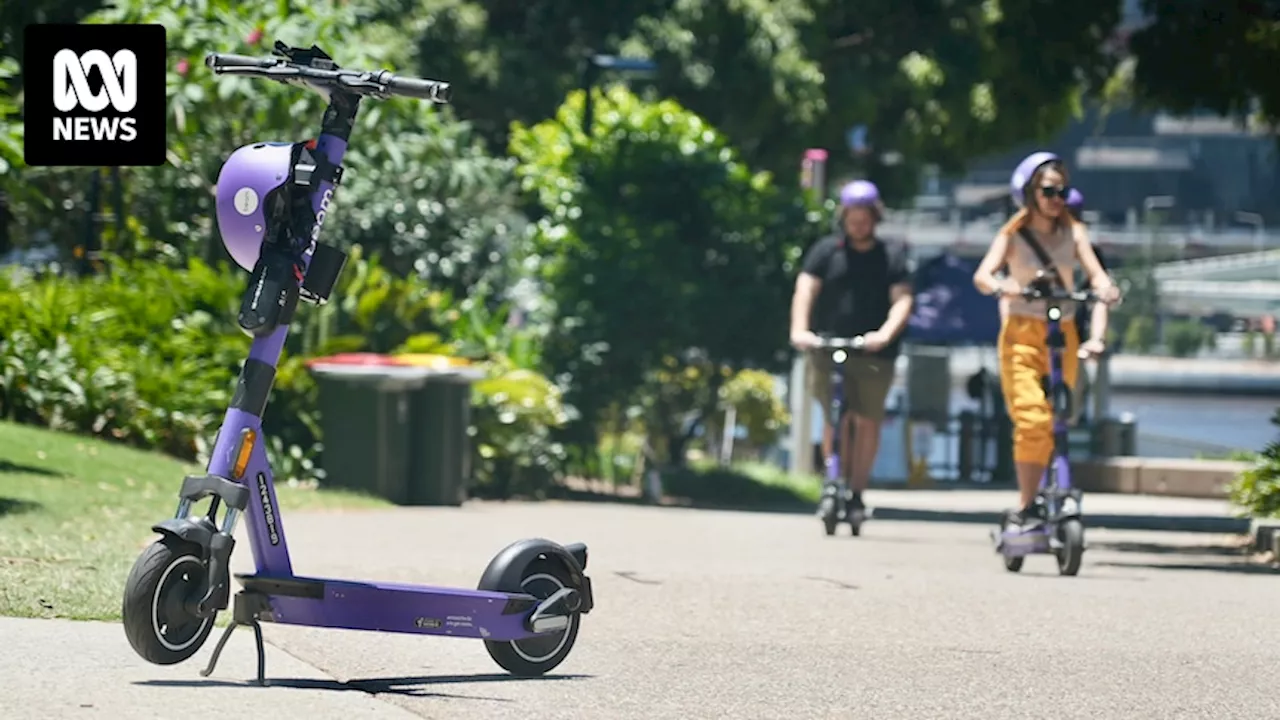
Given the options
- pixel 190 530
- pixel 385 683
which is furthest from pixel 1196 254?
pixel 190 530

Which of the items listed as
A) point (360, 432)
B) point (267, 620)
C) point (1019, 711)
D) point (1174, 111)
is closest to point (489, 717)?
point (267, 620)

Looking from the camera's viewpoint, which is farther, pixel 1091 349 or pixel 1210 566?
pixel 1210 566

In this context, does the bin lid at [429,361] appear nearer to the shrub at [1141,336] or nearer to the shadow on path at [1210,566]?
the shadow on path at [1210,566]

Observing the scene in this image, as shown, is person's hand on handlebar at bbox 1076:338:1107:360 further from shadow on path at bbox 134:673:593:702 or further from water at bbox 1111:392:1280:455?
water at bbox 1111:392:1280:455

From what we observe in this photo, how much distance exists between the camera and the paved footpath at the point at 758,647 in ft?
23.6

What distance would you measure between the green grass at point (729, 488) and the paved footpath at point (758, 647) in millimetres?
7799

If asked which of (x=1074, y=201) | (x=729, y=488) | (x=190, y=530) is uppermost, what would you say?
(x=1074, y=201)

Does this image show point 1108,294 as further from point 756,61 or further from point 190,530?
point 756,61

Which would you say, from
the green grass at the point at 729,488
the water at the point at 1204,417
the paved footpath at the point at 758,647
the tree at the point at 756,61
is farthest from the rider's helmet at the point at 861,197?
the water at the point at 1204,417

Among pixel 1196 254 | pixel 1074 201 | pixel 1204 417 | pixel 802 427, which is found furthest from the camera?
pixel 1196 254

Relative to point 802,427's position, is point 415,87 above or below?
above

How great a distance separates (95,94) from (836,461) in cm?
552

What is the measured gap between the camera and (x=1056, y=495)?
1249 cm

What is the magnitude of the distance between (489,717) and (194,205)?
46.8 feet
